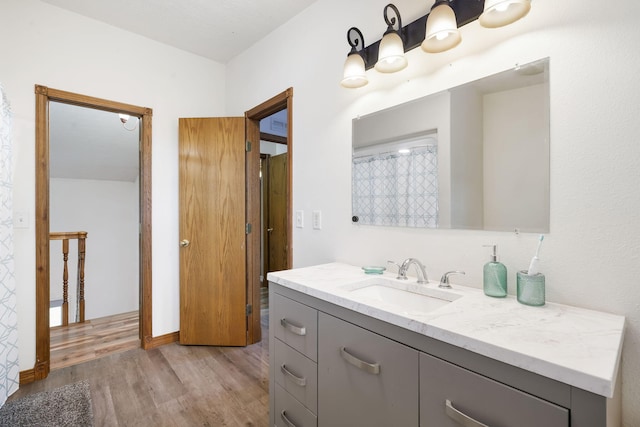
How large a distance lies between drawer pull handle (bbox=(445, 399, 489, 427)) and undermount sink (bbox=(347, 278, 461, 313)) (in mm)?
419

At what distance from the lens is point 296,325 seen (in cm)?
132

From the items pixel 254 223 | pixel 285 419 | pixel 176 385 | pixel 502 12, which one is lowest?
pixel 176 385

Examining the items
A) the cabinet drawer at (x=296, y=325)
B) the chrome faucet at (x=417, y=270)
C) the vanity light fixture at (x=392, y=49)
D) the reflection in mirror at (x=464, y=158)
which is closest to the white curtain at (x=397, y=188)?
the reflection in mirror at (x=464, y=158)

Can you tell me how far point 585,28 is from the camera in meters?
1.00

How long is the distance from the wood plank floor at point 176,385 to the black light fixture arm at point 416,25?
2128 millimetres

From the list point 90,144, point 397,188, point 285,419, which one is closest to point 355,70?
point 397,188

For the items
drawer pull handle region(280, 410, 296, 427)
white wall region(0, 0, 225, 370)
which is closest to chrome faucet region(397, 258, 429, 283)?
drawer pull handle region(280, 410, 296, 427)

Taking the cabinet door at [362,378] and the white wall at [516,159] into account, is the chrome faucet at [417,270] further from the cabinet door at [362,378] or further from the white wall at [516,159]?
the cabinet door at [362,378]

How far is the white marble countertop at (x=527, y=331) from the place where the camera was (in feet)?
1.99

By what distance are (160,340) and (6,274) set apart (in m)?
1.24

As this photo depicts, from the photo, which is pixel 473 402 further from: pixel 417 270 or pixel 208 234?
pixel 208 234

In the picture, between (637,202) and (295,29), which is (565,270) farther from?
(295,29)

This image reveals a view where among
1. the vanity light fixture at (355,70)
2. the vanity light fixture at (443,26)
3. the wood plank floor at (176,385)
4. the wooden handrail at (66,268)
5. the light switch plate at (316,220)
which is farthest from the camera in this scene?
the wooden handrail at (66,268)

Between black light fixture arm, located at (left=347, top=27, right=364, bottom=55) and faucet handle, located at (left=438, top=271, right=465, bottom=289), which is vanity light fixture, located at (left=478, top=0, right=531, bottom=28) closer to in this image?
black light fixture arm, located at (left=347, top=27, right=364, bottom=55)
